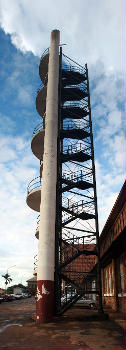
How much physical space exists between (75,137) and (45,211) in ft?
28.9

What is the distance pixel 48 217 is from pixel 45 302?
17.6 ft

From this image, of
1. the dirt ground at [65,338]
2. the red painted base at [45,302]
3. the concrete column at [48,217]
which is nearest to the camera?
the dirt ground at [65,338]

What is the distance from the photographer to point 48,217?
19.1m

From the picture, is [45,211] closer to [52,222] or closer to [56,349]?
[52,222]

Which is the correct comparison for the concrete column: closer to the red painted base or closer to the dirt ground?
the red painted base

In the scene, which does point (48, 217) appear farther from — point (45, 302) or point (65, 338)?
point (65, 338)

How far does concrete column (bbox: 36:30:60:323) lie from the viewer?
17266mm

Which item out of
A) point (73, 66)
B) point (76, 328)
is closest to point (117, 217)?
point (76, 328)

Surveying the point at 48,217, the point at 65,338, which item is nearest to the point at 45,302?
the point at 48,217

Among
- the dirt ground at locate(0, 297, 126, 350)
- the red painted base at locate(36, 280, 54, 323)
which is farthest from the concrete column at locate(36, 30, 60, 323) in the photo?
the dirt ground at locate(0, 297, 126, 350)

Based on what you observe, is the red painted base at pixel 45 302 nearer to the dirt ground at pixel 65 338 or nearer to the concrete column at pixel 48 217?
the concrete column at pixel 48 217

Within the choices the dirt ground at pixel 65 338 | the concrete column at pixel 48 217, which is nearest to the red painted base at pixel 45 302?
the concrete column at pixel 48 217

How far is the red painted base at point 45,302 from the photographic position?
54.7ft

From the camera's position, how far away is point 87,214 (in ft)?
68.4
